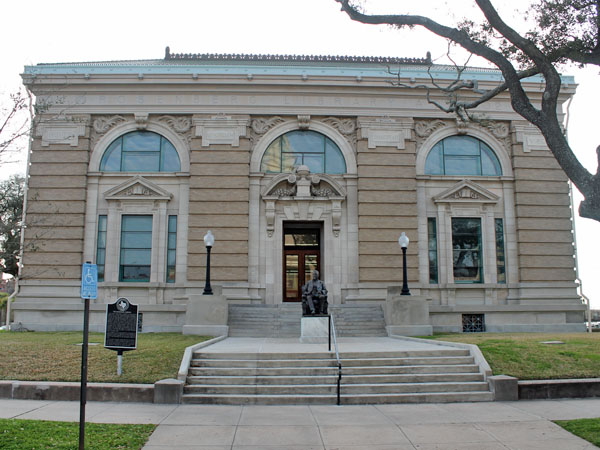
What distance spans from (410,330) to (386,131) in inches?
376

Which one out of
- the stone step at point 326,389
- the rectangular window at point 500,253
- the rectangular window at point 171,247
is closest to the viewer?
the stone step at point 326,389

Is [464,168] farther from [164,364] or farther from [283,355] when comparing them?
[164,364]

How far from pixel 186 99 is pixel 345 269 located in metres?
10.8

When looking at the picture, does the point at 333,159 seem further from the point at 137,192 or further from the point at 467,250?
the point at 137,192

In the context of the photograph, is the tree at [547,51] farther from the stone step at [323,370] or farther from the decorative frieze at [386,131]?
the decorative frieze at [386,131]

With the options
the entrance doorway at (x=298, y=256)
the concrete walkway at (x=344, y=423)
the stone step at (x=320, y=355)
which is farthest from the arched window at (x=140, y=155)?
the concrete walkway at (x=344, y=423)

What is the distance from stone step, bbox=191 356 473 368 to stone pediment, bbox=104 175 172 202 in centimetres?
1244

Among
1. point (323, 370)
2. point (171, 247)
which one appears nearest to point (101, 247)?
point (171, 247)

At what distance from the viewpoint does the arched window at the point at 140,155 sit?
24.8m

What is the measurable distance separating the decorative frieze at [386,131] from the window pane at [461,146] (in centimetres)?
205

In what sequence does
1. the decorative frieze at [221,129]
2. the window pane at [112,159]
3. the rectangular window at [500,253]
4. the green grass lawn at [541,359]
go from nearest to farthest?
the green grass lawn at [541,359], the rectangular window at [500,253], the decorative frieze at [221,129], the window pane at [112,159]

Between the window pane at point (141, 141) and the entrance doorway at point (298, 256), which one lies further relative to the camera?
the entrance doorway at point (298, 256)

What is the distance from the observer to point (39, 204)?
23969 millimetres

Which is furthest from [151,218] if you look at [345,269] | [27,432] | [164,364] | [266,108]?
[27,432]
